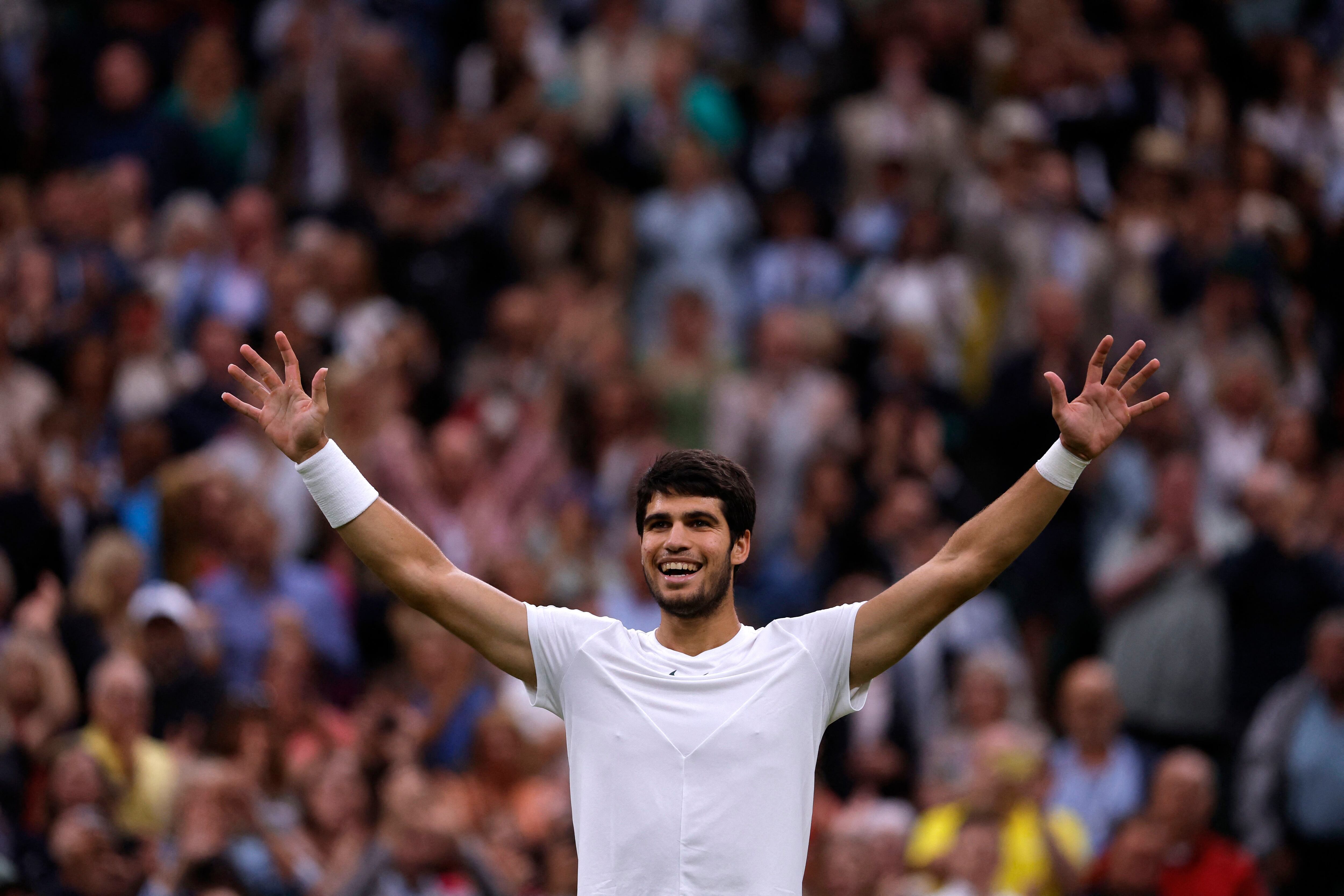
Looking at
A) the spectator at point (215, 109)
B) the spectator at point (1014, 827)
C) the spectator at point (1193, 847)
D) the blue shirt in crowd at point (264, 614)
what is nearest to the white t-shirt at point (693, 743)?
the spectator at point (1014, 827)

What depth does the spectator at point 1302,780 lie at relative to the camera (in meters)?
9.88

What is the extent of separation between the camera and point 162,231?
532 inches

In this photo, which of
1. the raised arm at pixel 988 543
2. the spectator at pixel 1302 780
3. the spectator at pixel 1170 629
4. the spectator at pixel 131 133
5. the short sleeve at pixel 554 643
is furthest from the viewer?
the spectator at pixel 131 133

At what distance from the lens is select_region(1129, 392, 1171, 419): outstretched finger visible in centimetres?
539

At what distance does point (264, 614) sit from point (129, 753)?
138 cm

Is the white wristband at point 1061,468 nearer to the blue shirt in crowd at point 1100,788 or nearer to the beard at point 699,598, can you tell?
the beard at point 699,598

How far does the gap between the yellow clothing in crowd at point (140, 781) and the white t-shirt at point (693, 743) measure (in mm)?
4381

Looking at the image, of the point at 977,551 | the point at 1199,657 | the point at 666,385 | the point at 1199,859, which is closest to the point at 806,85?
the point at 666,385

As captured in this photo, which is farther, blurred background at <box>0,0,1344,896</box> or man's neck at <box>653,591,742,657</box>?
blurred background at <box>0,0,1344,896</box>

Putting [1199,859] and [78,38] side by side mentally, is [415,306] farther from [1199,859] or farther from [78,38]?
[1199,859]

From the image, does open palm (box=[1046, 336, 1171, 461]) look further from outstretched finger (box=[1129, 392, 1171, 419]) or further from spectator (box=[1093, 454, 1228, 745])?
spectator (box=[1093, 454, 1228, 745])

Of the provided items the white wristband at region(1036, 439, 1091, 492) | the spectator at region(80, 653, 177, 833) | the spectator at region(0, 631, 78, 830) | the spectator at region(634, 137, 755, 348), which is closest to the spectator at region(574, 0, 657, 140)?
the spectator at region(634, 137, 755, 348)

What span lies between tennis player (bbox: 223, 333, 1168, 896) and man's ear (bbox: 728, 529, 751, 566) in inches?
0.4

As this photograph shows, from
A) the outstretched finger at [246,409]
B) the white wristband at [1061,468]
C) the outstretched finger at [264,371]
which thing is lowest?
the white wristband at [1061,468]
